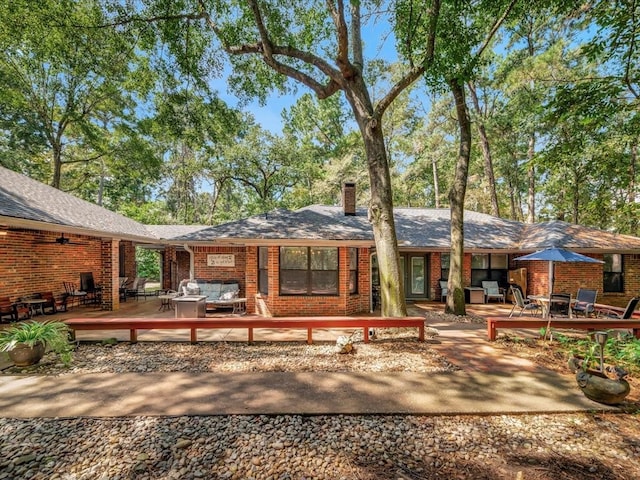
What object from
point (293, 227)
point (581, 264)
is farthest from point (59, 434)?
point (581, 264)

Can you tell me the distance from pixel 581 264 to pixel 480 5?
10.2 m

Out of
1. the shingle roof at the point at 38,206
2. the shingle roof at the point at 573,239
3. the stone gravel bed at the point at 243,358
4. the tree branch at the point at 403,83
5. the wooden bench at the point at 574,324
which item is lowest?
the stone gravel bed at the point at 243,358

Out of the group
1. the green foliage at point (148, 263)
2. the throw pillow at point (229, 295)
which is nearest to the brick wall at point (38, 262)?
the throw pillow at point (229, 295)

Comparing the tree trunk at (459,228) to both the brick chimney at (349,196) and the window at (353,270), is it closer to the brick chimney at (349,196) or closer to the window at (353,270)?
the window at (353,270)

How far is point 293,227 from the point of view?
937cm

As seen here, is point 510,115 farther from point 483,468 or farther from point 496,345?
point 483,468

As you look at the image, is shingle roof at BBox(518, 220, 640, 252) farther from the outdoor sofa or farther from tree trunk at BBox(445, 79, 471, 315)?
the outdoor sofa

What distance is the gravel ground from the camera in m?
2.61

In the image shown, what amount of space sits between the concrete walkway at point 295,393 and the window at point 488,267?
27.2 feet

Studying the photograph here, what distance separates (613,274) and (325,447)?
48.0ft

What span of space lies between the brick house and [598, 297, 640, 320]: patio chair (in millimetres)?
2484

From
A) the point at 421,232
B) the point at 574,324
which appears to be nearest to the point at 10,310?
the point at 421,232

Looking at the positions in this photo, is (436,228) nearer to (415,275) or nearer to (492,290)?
(415,275)

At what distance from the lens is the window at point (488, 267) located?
41.5ft
